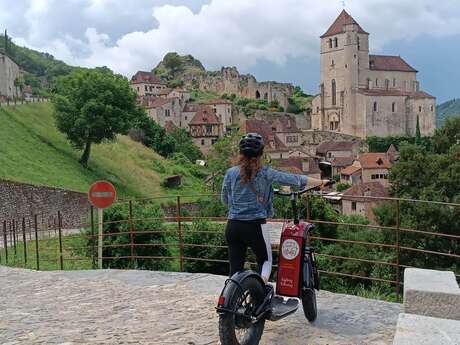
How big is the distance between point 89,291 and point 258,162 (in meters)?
4.02

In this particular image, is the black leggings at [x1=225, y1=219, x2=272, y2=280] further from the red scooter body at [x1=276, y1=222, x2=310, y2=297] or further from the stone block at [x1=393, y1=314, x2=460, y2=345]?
the stone block at [x1=393, y1=314, x2=460, y2=345]

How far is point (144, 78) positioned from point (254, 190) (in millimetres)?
110566

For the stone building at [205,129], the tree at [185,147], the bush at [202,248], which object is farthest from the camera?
the stone building at [205,129]

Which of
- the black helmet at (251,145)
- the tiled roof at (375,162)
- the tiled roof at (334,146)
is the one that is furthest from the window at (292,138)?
the black helmet at (251,145)

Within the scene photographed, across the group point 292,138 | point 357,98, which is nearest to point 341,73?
point 357,98

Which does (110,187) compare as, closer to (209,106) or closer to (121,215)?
(121,215)

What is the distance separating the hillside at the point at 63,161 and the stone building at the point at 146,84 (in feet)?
183

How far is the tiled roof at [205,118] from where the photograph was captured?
89000 millimetres

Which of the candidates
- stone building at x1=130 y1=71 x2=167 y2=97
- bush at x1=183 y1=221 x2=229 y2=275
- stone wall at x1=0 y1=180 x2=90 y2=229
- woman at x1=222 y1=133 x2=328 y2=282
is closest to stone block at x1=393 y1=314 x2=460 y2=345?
woman at x1=222 y1=133 x2=328 y2=282

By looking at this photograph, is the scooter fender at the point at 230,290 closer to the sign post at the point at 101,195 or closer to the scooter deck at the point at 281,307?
the scooter deck at the point at 281,307

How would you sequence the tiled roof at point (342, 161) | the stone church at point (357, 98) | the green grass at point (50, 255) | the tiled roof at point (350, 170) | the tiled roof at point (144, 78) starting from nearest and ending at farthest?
1. the green grass at point (50, 255)
2. the tiled roof at point (350, 170)
3. the tiled roof at point (342, 161)
4. the stone church at point (357, 98)
5. the tiled roof at point (144, 78)

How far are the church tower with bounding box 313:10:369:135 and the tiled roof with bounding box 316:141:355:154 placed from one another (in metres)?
9.50

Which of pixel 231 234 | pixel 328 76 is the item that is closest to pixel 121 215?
pixel 231 234

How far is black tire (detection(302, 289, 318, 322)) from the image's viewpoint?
5.73 metres
